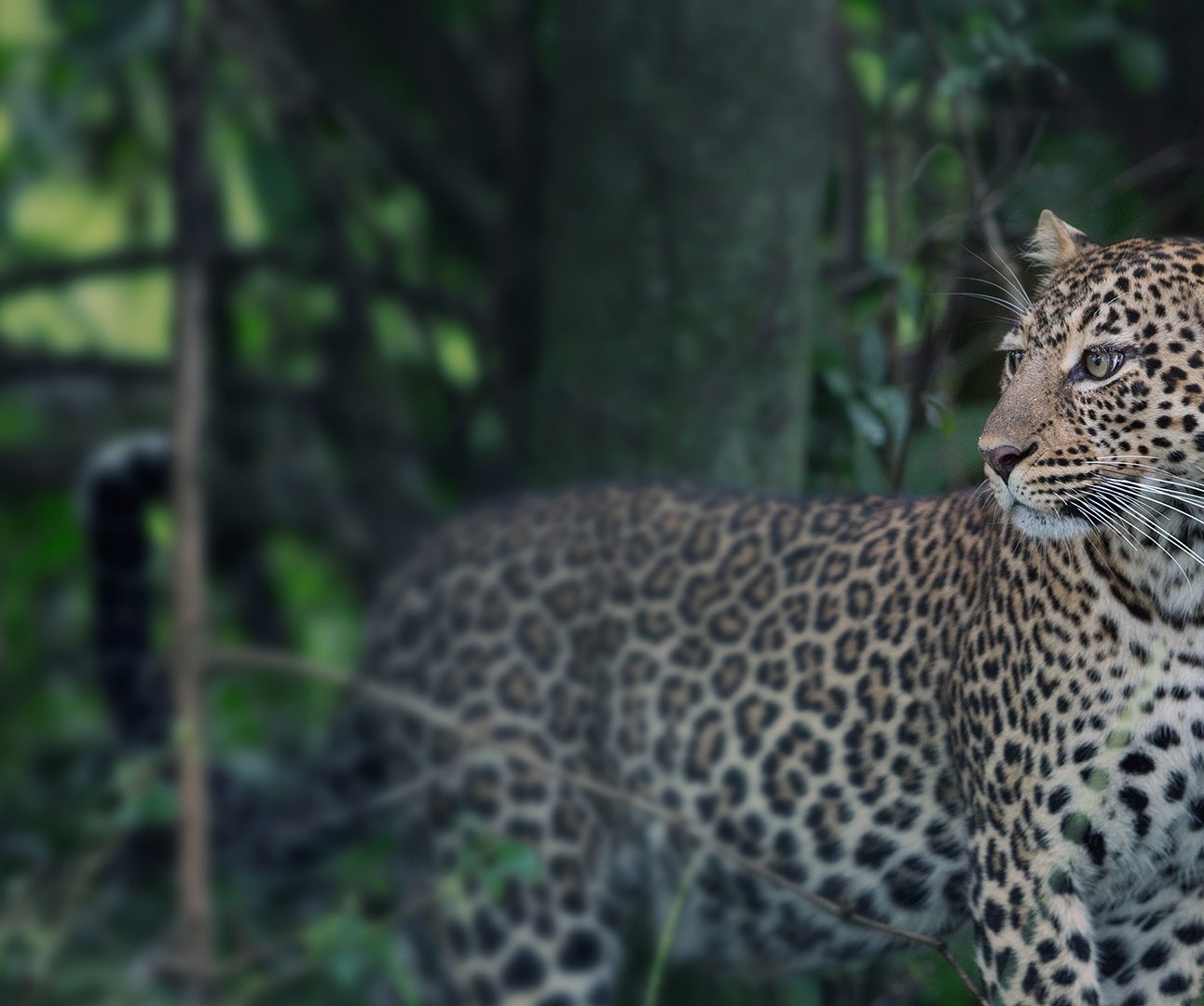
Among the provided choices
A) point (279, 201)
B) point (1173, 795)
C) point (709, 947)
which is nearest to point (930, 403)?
point (1173, 795)

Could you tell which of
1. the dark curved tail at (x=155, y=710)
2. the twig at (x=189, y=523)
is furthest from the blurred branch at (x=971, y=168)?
the dark curved tail at (x=155, y=710)

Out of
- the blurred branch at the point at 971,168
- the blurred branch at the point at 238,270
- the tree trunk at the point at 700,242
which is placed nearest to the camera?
the blurred branch at the point at 971,168

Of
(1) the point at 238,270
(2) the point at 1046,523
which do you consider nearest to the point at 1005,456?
(2) the point at 1046,523

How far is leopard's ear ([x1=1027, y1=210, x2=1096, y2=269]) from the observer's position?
3.77 metres

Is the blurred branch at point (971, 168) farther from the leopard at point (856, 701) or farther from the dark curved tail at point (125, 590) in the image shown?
the dark curved tail at point (125, 590)

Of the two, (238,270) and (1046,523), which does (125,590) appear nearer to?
(238,270)

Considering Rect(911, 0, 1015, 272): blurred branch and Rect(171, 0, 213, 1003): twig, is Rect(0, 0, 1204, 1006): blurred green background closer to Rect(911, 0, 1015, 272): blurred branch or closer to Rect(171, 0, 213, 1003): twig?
Rect(911, 0, 1015, 272): blurred branch

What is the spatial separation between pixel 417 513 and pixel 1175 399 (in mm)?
4307

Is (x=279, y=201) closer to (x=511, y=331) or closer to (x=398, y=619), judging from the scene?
(x=511, y=331)

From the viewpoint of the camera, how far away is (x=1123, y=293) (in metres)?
3.44

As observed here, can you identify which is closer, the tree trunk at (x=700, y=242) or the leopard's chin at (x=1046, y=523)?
the leopard's chin at (x=1046, y=523)

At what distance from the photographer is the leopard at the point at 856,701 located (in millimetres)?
3441

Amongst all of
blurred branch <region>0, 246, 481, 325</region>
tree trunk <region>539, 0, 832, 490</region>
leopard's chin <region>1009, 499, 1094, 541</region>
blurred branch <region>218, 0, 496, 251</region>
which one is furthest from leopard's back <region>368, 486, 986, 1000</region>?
blurred branch <region>218, 0, 496, 251</region>

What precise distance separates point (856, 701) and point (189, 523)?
2047 millimetres
